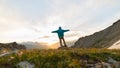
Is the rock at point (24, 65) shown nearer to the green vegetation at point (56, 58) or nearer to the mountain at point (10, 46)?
the green vegetation at point (56, 58)

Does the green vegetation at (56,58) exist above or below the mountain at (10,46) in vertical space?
below

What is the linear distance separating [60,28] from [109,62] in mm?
14658

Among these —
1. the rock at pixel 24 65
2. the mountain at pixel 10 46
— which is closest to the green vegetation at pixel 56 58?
the rock at pixel 24 65

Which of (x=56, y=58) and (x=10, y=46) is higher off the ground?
(x=10, y=46)

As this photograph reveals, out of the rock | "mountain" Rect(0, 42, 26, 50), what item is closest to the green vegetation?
the rock

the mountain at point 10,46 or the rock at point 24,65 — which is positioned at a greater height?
the mountain at point 10,46

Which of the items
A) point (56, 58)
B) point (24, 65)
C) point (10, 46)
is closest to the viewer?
point (24, 65)

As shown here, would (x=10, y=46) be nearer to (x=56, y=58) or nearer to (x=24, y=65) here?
(x=56, y=58)

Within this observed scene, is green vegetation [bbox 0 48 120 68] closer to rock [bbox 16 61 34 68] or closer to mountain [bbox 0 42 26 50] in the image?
rock [bbox 16 61 34 68]

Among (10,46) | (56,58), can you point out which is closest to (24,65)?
(56,58)

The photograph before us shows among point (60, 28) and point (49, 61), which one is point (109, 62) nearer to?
point (49, 61)

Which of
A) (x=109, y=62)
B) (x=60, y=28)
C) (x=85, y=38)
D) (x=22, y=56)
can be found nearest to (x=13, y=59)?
(x=22, y=56)

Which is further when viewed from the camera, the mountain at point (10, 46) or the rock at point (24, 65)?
the mountain at point (10, 46)

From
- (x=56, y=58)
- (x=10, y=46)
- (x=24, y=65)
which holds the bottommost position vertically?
(x=24, y=65)
